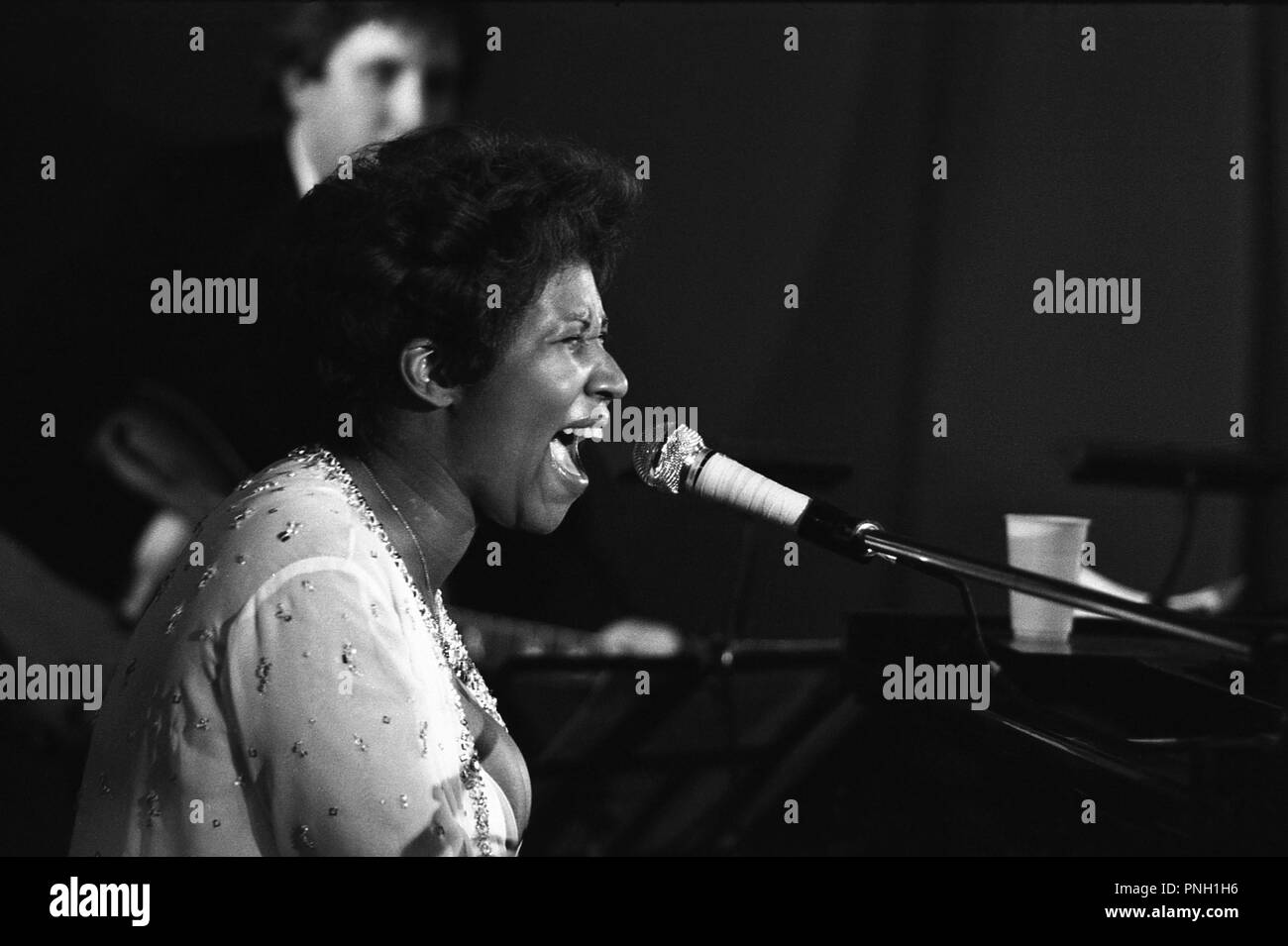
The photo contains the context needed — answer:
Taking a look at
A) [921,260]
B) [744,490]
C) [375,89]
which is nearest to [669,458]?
[744,490]

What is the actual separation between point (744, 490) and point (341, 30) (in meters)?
2.17

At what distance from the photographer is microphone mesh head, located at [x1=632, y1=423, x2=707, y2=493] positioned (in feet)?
4.80

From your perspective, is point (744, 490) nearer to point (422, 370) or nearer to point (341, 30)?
A: point (422, 370)

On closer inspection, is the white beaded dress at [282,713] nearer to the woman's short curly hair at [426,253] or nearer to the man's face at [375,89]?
the woman's short curly hair at [426,253]

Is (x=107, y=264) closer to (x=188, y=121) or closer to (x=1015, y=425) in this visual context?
(x=188, y=121)

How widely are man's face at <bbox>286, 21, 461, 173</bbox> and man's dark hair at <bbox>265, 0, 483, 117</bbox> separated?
0.05 ft

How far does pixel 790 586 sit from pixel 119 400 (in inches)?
70.9

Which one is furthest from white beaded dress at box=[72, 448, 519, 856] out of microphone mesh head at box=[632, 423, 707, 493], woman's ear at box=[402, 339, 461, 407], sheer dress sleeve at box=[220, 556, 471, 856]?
microphone mesh head at box=[632, 423, 707, 493]

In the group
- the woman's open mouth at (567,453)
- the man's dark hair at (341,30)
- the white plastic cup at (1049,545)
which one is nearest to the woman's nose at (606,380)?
the woman's open mouth at (567,453)

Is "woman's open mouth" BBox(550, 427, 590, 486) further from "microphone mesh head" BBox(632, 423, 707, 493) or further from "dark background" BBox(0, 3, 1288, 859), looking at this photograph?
"dark background" BBox(0, 3, 1288, 859)

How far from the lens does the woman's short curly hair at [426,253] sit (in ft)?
5.09

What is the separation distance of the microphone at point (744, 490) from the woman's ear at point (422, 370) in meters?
0.27

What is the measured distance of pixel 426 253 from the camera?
60.9 inches

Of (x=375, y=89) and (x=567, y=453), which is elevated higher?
(x=375, y=89)
